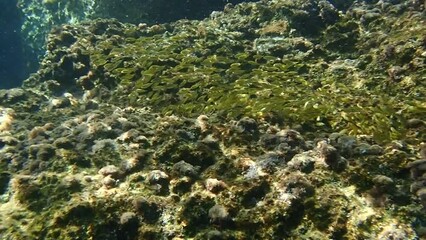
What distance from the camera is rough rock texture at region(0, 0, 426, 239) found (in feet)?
12.8

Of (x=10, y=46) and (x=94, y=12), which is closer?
(x=94, y=12)

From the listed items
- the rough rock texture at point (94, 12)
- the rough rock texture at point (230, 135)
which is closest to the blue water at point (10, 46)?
the rough rock texture at point (94, 12)

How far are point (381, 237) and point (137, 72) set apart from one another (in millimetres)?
5707

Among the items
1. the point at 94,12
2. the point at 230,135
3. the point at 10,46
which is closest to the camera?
the point at 230,135

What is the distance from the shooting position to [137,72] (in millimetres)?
7832

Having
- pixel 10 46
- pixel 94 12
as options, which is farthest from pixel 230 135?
pixel 10 46

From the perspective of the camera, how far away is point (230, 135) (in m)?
5.21

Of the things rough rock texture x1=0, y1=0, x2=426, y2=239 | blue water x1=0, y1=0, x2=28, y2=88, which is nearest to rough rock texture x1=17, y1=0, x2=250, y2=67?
blue water x1=0, y1=0, x2=28, y2=88

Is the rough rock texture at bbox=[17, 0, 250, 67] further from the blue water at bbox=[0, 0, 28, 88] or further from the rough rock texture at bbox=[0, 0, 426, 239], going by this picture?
the rough rock texture at bbox=[0, 0, 426, 239]

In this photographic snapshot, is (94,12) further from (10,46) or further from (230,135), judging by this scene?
(230,135)

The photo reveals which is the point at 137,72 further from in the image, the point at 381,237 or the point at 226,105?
the point at 381,237

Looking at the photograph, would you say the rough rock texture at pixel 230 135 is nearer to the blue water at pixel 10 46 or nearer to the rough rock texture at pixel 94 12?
the rough rock texture at pixel 94 12

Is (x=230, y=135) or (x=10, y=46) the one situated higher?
(x=10, y=46)

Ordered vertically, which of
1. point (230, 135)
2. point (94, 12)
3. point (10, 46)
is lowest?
point (230, 135)
